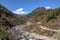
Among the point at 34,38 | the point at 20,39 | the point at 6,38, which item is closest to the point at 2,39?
the point at 6,38

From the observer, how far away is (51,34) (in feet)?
238

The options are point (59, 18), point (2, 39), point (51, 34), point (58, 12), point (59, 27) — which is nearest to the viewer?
point (2, 39)

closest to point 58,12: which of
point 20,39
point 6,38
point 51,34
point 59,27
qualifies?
point 59,27

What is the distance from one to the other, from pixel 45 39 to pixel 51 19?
31.1 metres

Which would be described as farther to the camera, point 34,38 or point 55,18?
point 55,18

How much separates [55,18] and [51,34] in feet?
83.2

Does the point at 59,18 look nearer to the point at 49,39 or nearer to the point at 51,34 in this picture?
the point at 51,34

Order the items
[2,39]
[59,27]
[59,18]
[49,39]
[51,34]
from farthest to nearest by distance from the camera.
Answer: [59,18], [59,27], [51,34], [49,39], [2,39]

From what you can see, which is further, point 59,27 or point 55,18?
point 55,18

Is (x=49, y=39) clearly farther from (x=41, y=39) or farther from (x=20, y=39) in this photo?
(x=20, y=39)

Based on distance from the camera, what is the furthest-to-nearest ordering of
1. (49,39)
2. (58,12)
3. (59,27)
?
(58,12)
(59,27)
(49,39)

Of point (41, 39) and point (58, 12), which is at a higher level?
point (58, 12)

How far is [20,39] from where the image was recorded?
6788cm

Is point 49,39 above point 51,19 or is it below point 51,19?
below
